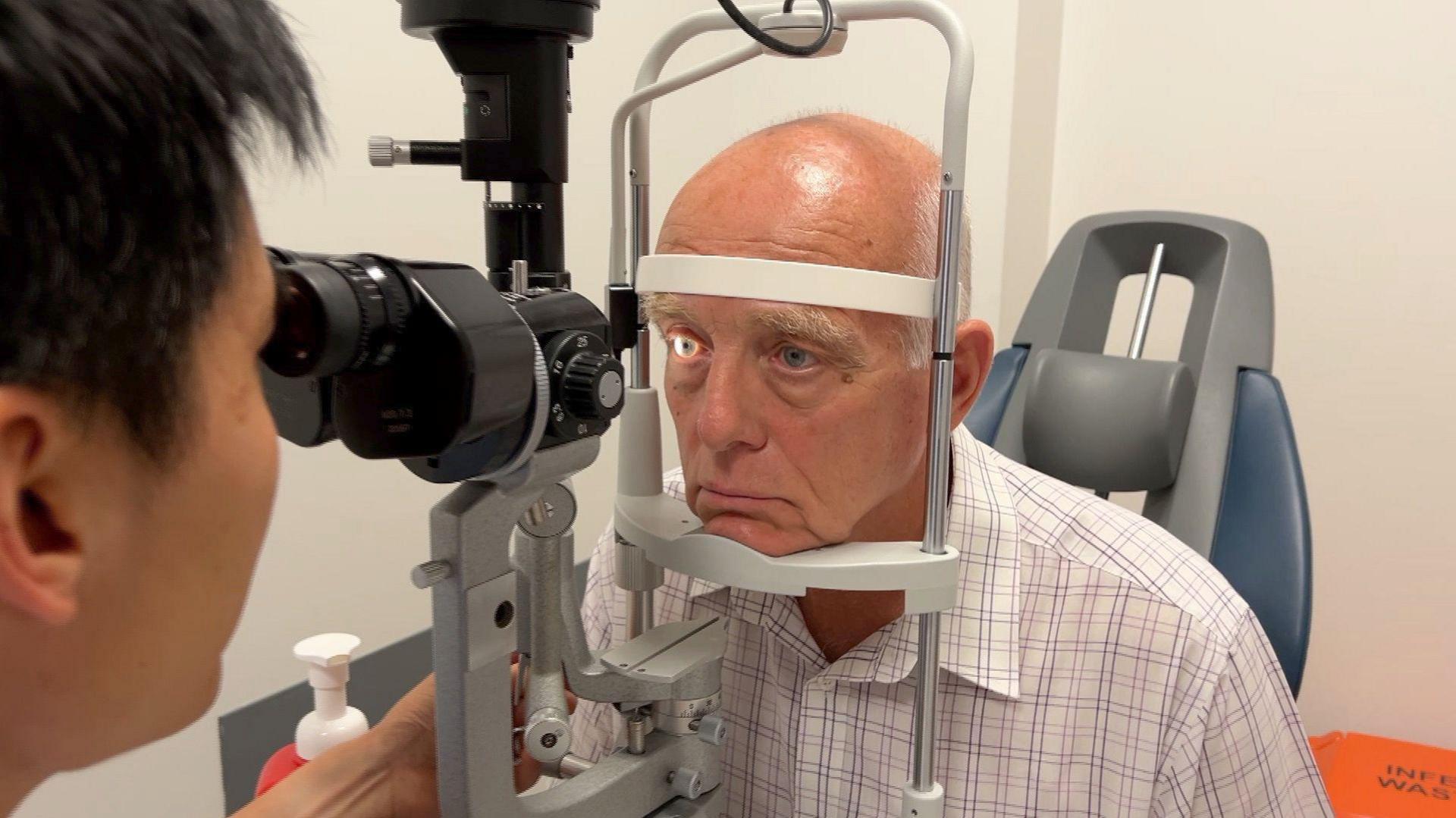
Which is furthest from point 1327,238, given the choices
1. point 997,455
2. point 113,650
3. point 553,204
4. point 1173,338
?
point 113,650

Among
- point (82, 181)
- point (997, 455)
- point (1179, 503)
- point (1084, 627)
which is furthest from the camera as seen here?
point (1179, 503)

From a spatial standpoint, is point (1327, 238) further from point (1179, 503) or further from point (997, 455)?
point (997, 455)

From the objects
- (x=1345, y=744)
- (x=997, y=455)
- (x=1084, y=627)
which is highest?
(x=997, y=455)

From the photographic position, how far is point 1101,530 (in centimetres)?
108

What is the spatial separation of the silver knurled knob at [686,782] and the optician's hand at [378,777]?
0.18 m

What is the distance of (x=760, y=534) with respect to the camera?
2.94ft

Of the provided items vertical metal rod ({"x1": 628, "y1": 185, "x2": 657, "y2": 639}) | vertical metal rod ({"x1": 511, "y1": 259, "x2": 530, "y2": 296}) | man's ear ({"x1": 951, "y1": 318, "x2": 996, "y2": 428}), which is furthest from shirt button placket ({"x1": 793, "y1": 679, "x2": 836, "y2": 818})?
vertical metal rod ({"x1": 511, "y1": 259, "x2": 530, "y2": 296})

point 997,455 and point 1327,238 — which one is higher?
point 1327,238

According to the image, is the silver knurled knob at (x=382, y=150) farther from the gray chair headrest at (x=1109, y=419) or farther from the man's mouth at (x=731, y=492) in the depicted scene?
the gray chair headrest at (x=1109, y=419)

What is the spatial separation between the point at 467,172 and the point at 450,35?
3.8 inches

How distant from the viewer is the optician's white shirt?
3.19 ft

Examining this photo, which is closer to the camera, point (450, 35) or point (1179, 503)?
point (450, 35)

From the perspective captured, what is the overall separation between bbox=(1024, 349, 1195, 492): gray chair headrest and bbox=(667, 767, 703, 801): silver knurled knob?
805mm

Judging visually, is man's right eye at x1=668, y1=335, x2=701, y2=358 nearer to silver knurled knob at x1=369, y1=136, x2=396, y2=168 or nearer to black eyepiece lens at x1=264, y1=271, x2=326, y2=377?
silver knurled knob at x1=369, y1=136, x2=396, y2=168
